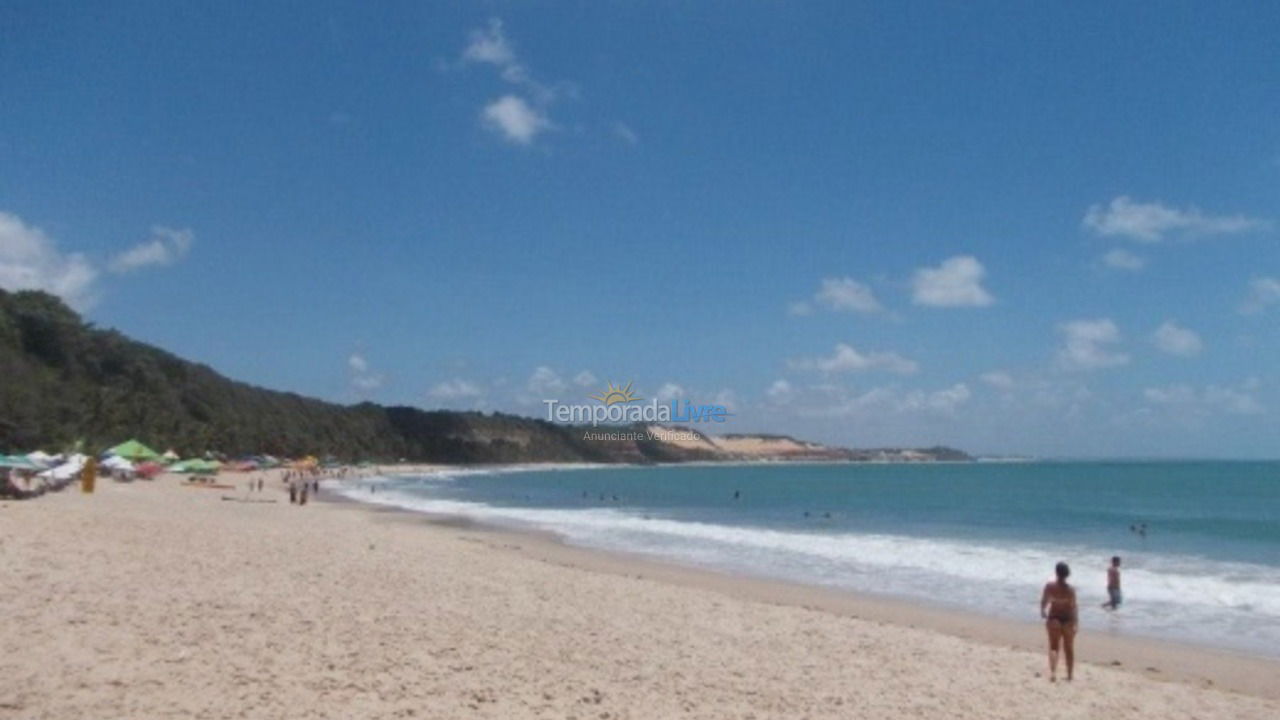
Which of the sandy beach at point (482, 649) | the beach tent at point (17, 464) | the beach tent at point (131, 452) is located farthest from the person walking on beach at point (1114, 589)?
the beach tent at point (131, 452)

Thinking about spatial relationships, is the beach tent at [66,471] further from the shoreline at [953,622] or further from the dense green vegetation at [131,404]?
the shoreline at [953,622]

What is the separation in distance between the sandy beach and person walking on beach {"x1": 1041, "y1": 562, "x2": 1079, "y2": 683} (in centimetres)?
35

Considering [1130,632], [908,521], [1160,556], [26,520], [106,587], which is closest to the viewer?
[106,587]

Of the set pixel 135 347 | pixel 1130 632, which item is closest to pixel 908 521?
pixel 1130 632

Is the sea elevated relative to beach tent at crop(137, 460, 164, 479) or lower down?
lower down

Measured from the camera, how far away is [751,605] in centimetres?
1487

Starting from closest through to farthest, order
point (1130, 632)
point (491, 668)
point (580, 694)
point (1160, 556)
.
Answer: point (580, 694) < point (491, 668) < point (1130, 632) < point (1160, 556)

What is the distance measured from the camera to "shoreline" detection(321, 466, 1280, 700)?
11867 mm

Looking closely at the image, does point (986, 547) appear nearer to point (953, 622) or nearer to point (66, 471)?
point (953, 622)

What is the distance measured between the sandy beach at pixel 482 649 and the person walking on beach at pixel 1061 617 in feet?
1.14

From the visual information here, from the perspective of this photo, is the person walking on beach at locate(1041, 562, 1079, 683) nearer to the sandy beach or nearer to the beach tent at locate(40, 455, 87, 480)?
the sandy beach

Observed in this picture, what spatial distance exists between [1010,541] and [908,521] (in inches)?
421

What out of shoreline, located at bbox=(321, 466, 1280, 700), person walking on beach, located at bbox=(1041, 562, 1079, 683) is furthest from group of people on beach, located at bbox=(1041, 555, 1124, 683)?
shoreline, located at bbox=(321, 466, 1280, 700)

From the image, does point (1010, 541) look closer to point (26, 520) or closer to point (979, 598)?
point (979, 598)
